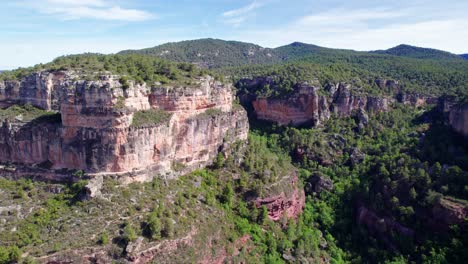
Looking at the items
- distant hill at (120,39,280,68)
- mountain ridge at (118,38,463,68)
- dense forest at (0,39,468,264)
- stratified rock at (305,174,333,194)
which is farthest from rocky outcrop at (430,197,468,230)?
distant hill at (120,39,280,68)

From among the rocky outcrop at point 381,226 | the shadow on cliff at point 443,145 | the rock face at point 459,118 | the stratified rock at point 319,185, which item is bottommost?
the rocky outcrop at point 381,226

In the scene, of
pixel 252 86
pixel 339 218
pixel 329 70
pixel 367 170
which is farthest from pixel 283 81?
pixel 339 218

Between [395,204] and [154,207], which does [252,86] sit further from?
[154,207]

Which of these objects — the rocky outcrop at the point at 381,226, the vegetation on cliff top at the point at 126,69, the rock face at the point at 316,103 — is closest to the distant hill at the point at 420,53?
the rock face at the point at 316,103

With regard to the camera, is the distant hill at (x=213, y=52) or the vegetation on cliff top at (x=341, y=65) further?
the distant hill at (x=213, y=52)

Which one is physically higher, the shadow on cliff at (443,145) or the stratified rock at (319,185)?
the shadow on cliff at (443,145)

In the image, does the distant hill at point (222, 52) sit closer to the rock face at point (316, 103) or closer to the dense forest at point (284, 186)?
the rock face at point (316, 103)

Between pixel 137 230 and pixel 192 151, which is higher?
pixel 192 151
